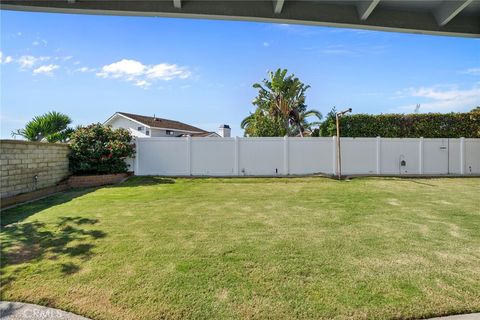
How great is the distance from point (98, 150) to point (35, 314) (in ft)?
32.7

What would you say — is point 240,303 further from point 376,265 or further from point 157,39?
point 157,39

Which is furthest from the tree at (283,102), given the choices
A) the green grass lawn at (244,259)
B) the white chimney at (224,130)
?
the green grass lawn at (244,259)

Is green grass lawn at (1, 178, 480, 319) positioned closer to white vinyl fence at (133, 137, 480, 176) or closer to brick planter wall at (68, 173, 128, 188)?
brick planter wall at (68, 173, 128, 188)

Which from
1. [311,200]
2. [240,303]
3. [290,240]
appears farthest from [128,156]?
[240,303]

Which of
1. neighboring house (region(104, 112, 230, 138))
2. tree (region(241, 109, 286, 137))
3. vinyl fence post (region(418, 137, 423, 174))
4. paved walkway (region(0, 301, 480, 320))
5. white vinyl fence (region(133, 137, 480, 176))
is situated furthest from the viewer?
neighboring house (region(104, 112, 230, 138))

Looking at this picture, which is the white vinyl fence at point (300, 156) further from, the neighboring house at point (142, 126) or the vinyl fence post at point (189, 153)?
the neighboring house at point (142, 126)

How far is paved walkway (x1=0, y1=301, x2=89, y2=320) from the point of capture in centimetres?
266

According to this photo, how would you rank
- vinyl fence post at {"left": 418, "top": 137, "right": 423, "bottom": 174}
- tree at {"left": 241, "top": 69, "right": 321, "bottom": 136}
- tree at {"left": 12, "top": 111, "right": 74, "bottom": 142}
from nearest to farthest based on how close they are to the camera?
tree at {"left": 12, "top": 111, "right": 74, "bottom": 142} < vinyl fence post at {"left": 418, "top": 137, "right": 423, "bottom": 174} < tree at {"left": 241, "top": 69, "right": 321, "bottom": 136}

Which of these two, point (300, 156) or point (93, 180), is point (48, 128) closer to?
point (93, 180)

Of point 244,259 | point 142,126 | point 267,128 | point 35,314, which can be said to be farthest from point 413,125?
point 142,126

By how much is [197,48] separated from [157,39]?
6.66ft

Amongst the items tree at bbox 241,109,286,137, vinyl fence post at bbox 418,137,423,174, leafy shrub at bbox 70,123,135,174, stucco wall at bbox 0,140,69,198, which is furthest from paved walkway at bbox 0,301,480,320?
tree at bbox 241,109,286,137

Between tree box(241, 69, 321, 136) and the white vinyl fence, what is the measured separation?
982 cm

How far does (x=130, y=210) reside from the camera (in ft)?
22.5
